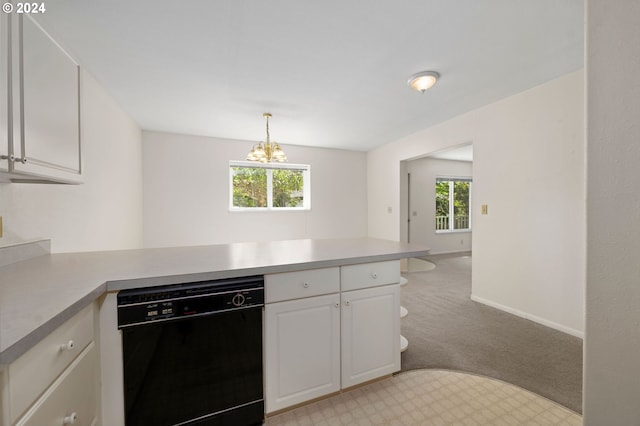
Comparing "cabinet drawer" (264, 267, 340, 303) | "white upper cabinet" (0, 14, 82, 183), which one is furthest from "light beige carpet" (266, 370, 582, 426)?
"white upper cabinet" (0, 14, 82, 183)

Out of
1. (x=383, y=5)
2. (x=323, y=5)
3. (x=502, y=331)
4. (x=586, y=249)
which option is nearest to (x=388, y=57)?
(x=383, y=5)

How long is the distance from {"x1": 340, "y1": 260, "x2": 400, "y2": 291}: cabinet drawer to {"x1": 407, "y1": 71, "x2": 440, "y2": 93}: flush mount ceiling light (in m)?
1.83

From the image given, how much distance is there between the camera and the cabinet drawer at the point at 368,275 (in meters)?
1.59

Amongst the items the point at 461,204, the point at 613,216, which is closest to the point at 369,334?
the point at 613,216

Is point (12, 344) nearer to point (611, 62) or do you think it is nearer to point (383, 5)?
point (611, 62)

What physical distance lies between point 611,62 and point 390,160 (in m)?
Answer: 4.21

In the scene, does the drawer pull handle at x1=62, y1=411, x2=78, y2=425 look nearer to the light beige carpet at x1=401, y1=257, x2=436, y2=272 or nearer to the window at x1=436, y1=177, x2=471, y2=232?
the light beige carpet at x1=401, y1=257, x2=436, y2=272

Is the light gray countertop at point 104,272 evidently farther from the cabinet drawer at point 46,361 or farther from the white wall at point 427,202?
the white wall at point 427,202

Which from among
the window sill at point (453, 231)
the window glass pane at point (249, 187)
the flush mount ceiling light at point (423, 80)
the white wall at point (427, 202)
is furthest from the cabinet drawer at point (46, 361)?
the window sill at point (453, 231)

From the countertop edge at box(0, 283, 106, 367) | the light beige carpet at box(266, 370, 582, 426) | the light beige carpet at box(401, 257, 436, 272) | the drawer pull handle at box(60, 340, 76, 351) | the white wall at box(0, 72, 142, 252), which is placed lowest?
the light beige carpet at box(266, 370, 582, 426)

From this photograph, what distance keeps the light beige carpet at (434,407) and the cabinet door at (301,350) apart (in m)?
0.13

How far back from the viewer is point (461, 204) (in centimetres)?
746

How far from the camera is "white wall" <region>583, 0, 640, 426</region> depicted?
3.01ft

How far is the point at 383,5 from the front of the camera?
1.63 m
